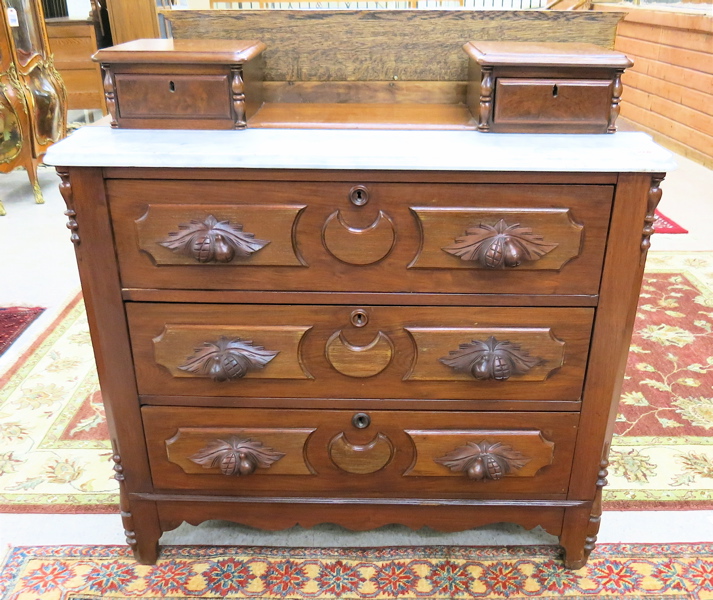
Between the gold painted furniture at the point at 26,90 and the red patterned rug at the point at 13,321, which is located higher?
the gold painted furniture at the point at 26,90

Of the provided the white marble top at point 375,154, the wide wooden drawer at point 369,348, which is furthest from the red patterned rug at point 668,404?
the white marble top at point 375,154

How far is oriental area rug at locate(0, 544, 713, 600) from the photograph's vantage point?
53.6 inches

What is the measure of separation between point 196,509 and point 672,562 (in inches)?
40.9

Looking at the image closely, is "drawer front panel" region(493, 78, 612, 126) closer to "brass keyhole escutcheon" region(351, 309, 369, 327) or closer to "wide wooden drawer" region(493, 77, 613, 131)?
"wide wooden drawer" region(493, 77, 613, 131)

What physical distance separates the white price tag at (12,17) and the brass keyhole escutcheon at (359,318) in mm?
3057

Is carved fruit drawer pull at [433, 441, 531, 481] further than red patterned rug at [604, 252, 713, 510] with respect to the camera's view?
No

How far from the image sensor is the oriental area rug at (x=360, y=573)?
53.6 inches

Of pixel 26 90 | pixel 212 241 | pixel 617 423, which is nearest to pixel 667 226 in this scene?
pixel 617 423

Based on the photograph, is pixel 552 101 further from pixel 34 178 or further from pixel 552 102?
pixel 34 178

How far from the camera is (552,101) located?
1144mm

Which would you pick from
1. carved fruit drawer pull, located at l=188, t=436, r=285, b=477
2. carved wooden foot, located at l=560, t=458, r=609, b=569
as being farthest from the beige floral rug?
Answer: carved wooden foot, located at l=560, t=458, r=609, b=569

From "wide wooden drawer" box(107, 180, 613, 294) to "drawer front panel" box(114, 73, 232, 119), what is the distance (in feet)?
0.52

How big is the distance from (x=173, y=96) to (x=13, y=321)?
1637 millimetres

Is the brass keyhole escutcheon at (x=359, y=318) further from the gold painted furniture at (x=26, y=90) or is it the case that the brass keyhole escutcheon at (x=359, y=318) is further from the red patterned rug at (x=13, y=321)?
the gold painted furniture at (x=26, y=90)
